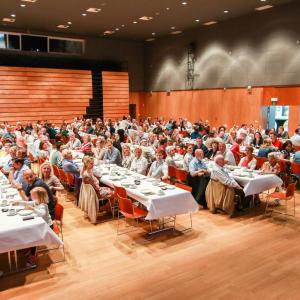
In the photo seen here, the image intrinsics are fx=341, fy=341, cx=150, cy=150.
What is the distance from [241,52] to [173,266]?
14.9m

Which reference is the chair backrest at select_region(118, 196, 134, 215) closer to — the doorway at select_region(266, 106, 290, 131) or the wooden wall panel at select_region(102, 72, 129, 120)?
the doorway at select_region(266, 106, 290, 131)

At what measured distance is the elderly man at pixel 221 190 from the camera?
672cm

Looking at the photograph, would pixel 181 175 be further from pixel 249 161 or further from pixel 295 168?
pixel 295 168

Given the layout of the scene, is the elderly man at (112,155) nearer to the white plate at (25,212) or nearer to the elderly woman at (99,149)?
the elderly woman at (99,149)

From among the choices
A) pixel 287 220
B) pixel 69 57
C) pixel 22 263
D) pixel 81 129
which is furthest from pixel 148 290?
pixel 69 57

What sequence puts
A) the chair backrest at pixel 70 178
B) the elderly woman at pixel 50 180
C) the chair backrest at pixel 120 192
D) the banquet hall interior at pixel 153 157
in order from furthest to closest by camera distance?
1. the chair backrest at pixel 70 178
2. the elderly woman at pixel 50 180
3. the chair backrest at pixel 120 192
4. the banquet hall interior at pixel 153 157

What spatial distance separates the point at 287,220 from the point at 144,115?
1926 cm

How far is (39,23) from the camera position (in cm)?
1842

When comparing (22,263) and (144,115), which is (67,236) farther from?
(144,115)

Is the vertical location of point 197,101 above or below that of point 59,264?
above

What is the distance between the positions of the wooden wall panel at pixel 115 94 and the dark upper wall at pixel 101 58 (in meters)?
0.61

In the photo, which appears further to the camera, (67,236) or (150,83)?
(150,83)

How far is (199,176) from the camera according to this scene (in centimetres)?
738

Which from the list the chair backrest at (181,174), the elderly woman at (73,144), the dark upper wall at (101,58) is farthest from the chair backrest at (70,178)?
the dark upper wall at (101,58)
